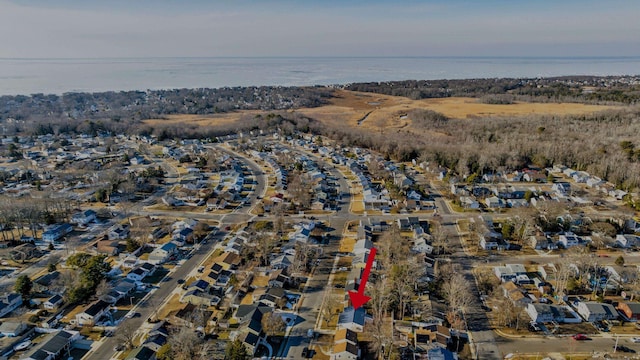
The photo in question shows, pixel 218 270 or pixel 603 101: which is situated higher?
pixel 603 101

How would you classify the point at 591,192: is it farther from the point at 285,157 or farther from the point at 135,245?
the point at 135,245

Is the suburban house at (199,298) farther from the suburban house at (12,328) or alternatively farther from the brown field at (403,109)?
the brown field at (403,109)

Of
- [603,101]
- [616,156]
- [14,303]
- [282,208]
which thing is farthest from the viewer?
[603,101]

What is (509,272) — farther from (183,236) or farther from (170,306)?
(183,236)

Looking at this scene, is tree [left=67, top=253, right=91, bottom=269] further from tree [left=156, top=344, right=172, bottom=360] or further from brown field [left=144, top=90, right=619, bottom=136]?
brown field [left=144, top=90, right=619, bottom=136]

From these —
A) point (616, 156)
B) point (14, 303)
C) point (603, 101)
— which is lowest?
point (14, 303)

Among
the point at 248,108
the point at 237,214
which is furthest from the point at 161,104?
the point at 237,214

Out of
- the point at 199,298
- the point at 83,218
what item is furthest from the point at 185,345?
the point at 83,218
